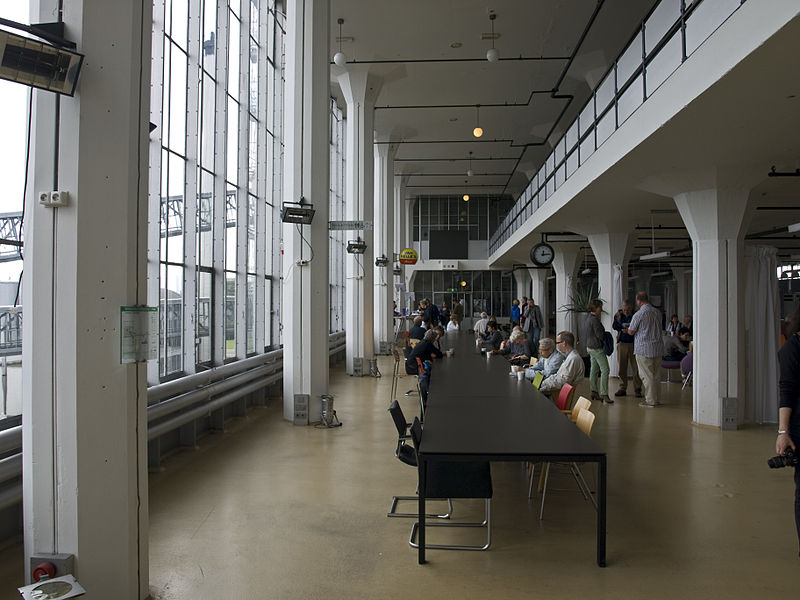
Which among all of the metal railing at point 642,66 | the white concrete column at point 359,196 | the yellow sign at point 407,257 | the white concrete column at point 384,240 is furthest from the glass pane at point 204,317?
the yellow sign at point 407,257

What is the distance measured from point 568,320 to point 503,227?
22.7ft

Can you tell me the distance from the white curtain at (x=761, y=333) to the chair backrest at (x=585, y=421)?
4854 millimetres

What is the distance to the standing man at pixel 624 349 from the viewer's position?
430 inches

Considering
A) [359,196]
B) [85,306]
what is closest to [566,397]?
[85,306]

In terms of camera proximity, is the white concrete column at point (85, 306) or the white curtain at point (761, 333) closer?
the white concrete column at point (85, 306)

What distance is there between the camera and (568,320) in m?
18.1

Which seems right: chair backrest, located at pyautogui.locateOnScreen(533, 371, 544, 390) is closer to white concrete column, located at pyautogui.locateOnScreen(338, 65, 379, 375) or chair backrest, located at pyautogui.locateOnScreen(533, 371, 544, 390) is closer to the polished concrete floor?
the polished concrete floor

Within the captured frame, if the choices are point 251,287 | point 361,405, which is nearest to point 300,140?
point 251,287

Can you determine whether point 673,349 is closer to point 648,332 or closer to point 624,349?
point 624,349

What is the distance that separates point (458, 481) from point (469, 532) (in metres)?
0.54

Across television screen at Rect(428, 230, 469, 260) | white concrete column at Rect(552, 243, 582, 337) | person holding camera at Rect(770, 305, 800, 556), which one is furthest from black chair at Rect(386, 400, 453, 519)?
television screen at Rect(428, 230, 469, 260)

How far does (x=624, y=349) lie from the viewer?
1134cm

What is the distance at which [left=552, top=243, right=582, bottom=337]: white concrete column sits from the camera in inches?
716

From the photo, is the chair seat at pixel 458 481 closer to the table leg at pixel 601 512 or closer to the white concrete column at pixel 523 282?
the table leg at pixel 601 512
